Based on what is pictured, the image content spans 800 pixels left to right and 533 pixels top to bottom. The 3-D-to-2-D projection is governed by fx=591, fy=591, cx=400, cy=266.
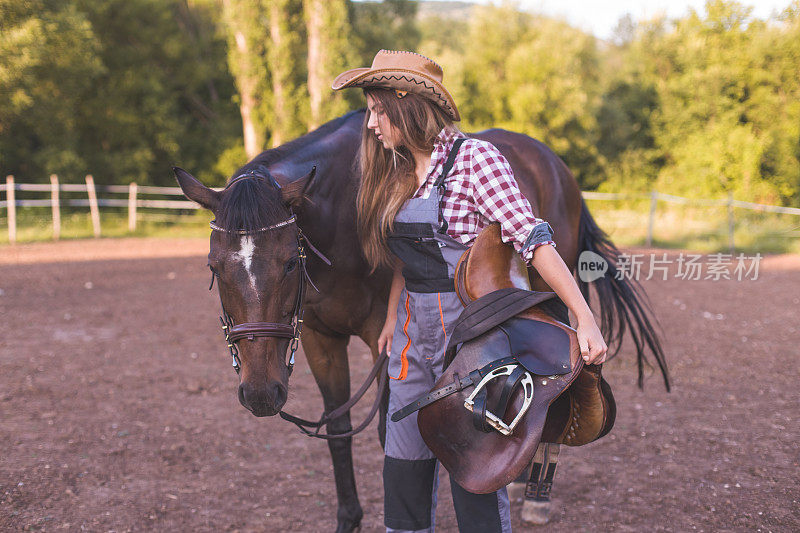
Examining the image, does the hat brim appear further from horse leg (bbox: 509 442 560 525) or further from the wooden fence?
the wooden fence

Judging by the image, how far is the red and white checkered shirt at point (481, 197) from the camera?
64.5 inches

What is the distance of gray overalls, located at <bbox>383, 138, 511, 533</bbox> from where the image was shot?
5.96ft

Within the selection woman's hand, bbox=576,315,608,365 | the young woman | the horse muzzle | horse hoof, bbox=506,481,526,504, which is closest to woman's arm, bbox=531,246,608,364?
woman's hand, bbox=576,315,608,365

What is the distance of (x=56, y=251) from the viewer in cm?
1263

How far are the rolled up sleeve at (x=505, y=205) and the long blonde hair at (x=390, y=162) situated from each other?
202 millimetres

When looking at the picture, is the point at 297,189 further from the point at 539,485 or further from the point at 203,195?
the point at 539,485

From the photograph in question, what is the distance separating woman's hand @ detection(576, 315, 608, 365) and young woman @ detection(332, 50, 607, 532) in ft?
1.04

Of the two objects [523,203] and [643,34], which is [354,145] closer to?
[523,203]

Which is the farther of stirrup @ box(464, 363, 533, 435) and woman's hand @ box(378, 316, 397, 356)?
woman's hand @ box(378, 316, 397, 356)

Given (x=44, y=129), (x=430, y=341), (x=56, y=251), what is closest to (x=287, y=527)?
(x=430, y=341)

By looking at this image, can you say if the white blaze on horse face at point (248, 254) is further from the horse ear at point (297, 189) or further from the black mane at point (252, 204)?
the horse ear at point (297, 189)

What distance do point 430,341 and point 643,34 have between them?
29.9 metres

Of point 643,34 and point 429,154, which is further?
point 643,34

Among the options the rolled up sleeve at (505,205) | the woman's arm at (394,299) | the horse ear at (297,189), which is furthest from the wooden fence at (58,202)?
the rolled up sleeve at (505,205)
